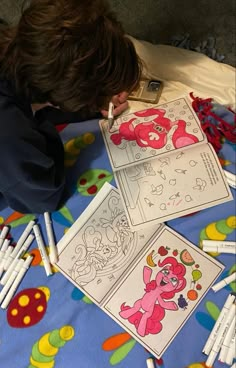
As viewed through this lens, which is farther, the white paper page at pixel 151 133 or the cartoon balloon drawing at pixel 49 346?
the white paper page at pixel 151 133

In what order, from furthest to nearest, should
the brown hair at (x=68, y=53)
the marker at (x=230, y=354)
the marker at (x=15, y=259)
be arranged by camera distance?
the marker at (x=15, y=259) → the marker at (x=230, y=354) → the brown hair at (x=68, y=53)

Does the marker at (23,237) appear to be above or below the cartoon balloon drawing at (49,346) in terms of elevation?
above

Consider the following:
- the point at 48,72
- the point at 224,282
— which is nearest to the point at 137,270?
the point at 224,282

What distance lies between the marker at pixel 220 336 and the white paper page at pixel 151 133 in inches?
13.0

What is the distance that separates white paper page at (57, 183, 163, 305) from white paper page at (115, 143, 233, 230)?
1.0 inches

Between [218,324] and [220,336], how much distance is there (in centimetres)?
2

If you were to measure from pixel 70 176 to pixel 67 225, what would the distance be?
0.35 ft

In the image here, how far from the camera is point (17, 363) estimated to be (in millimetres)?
758

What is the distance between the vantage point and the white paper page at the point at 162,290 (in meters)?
0.75

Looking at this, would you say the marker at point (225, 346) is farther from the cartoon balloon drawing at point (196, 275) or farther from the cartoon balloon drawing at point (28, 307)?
the cartoon balloon drawing at point (28, 307)

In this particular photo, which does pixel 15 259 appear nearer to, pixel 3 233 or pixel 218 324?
pixel 3 233

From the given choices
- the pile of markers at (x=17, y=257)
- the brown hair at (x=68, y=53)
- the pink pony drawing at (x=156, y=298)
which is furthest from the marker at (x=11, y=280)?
the brown hair at (x=68, y=53)

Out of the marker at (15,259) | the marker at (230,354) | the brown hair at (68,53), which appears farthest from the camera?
the marker at (15,259)

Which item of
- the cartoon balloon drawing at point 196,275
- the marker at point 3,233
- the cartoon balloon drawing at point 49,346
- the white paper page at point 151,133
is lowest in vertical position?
the cartoon balloon drawing at point 49,346
